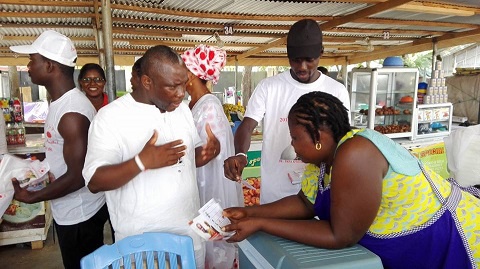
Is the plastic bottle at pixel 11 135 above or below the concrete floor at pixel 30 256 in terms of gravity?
above

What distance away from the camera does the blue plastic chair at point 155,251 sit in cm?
142

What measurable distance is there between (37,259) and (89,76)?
2.00m

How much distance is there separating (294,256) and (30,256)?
379 centimetres

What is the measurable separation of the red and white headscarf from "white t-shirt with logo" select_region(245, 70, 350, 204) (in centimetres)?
32

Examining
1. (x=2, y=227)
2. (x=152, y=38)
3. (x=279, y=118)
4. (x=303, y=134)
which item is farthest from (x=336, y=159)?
(x=152, y=38)

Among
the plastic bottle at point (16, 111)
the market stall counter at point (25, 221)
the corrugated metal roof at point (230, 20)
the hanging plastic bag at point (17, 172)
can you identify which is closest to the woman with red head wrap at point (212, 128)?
the hanging plastic bag at point (17, 172)

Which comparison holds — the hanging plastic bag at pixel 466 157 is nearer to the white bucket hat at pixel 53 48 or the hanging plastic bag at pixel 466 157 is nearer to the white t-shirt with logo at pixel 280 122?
the white t-shirt with logo at pixel 280 122

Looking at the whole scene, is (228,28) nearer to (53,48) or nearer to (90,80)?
(90,80)

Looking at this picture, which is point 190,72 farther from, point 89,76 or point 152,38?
point 152,38

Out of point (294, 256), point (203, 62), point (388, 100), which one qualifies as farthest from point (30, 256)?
point (388, 100)

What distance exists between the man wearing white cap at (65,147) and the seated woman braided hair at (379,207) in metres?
1.02

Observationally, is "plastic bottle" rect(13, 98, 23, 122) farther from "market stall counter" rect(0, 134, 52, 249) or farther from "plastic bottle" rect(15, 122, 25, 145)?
"market stall counter" rect(0, 134, 52, 249)

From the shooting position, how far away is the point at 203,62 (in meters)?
2.19

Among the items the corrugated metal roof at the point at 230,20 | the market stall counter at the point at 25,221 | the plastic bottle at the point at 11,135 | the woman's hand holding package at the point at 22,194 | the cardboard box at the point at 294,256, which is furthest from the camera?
the corrugated metal roof at the point at 230,20
